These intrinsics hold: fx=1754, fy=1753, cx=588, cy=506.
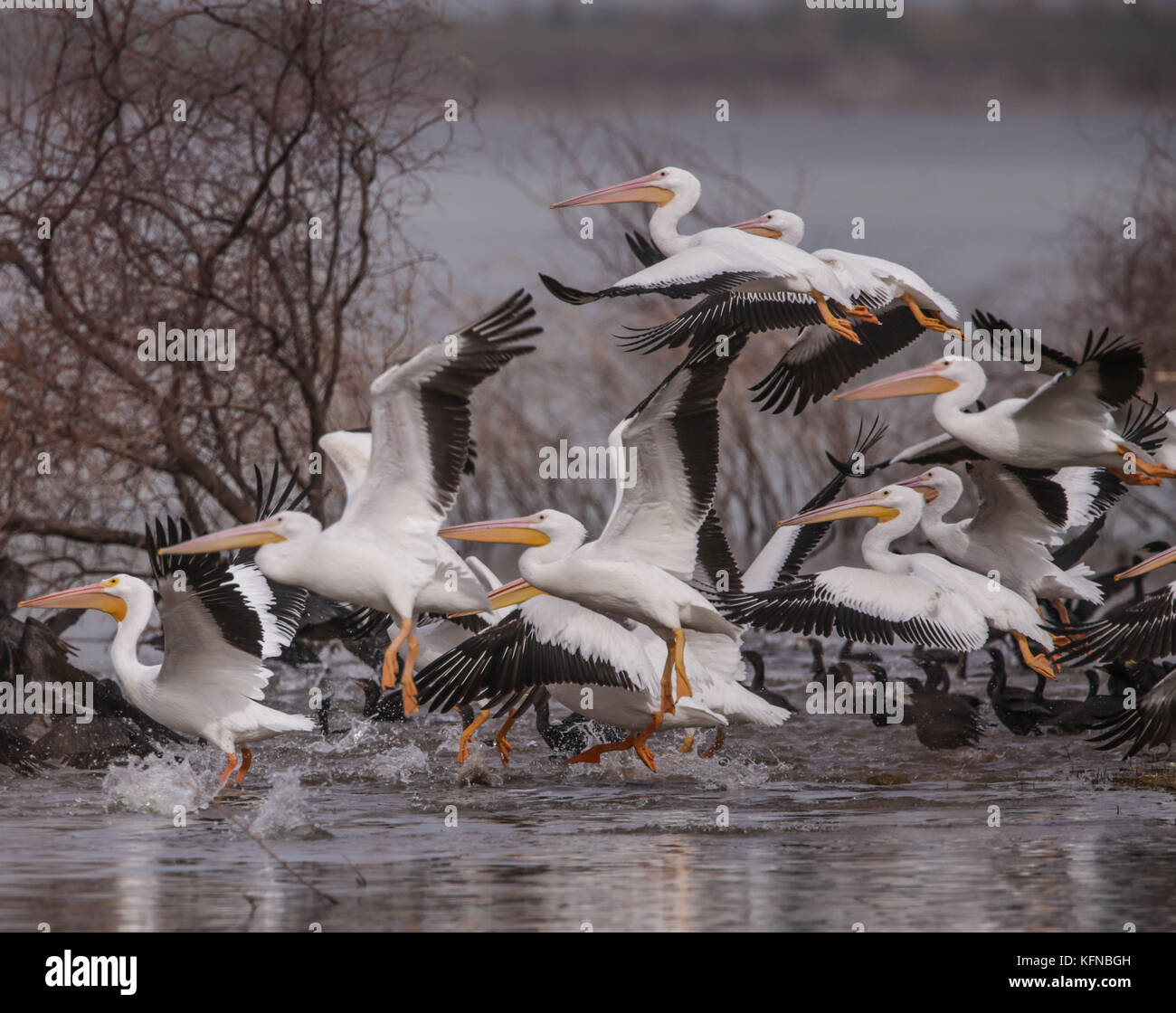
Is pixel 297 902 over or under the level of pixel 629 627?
under

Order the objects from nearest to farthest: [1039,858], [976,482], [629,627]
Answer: [1039,858] → [629,627] → [976,482]

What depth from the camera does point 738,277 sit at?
282 inches

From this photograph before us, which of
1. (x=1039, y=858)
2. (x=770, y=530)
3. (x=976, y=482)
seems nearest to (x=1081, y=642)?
(x=976, y=482)

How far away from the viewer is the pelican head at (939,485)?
9.61 meters

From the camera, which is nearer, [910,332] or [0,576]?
[910,332]

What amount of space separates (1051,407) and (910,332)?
3.45 ft

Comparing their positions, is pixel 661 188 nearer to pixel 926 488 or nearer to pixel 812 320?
pixel 812 320

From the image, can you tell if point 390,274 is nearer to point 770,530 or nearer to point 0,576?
point 0,576

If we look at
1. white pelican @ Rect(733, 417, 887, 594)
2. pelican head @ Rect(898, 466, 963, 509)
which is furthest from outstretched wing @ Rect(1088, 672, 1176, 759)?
pelican head @ Rect(898, 466, 963, 509)

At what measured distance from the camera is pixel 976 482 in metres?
9.24

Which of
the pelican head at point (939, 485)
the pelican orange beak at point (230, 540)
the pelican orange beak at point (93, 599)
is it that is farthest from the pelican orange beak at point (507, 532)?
the pelican head at point (939, 485)

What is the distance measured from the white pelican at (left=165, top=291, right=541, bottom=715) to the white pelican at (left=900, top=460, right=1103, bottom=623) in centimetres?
311
